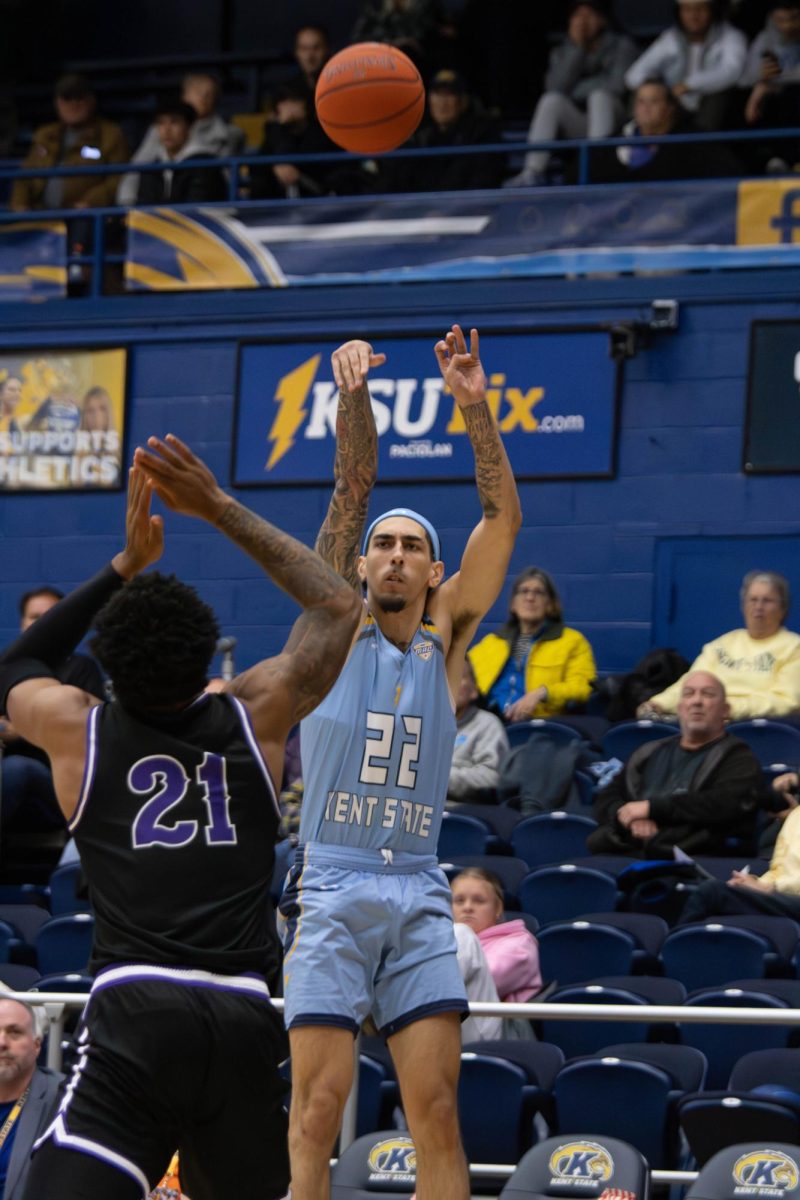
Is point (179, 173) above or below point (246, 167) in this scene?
below

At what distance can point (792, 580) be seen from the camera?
12.7 meters

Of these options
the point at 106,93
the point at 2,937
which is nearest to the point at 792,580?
the point at 2,937

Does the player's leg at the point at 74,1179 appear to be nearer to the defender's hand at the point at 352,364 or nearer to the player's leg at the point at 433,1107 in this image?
the player's leg at the point at 433,1107

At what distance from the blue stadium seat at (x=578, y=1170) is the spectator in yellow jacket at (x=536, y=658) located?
192 inches

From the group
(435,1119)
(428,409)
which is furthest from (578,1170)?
(428,409)

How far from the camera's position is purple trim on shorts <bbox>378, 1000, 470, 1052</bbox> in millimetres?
5695

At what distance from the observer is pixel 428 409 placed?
44.9 ft

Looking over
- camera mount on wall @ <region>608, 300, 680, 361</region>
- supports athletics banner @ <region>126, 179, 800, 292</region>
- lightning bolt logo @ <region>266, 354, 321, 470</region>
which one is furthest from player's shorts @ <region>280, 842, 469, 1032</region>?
lightning bolt logo @ <region>266, 354, 321, 470</region>

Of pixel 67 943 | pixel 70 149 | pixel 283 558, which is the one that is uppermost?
pixel 70 149

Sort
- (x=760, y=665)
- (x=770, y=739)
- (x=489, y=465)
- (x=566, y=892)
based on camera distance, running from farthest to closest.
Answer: (x=760, y=665) < (x=770, y=739) < (x=566, y=892) < (x=489, y=465)

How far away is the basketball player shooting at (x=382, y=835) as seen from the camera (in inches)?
223

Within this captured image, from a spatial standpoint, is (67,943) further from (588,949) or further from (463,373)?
(463,373)

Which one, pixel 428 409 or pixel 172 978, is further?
pixel 428 409

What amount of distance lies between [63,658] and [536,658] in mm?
7249
